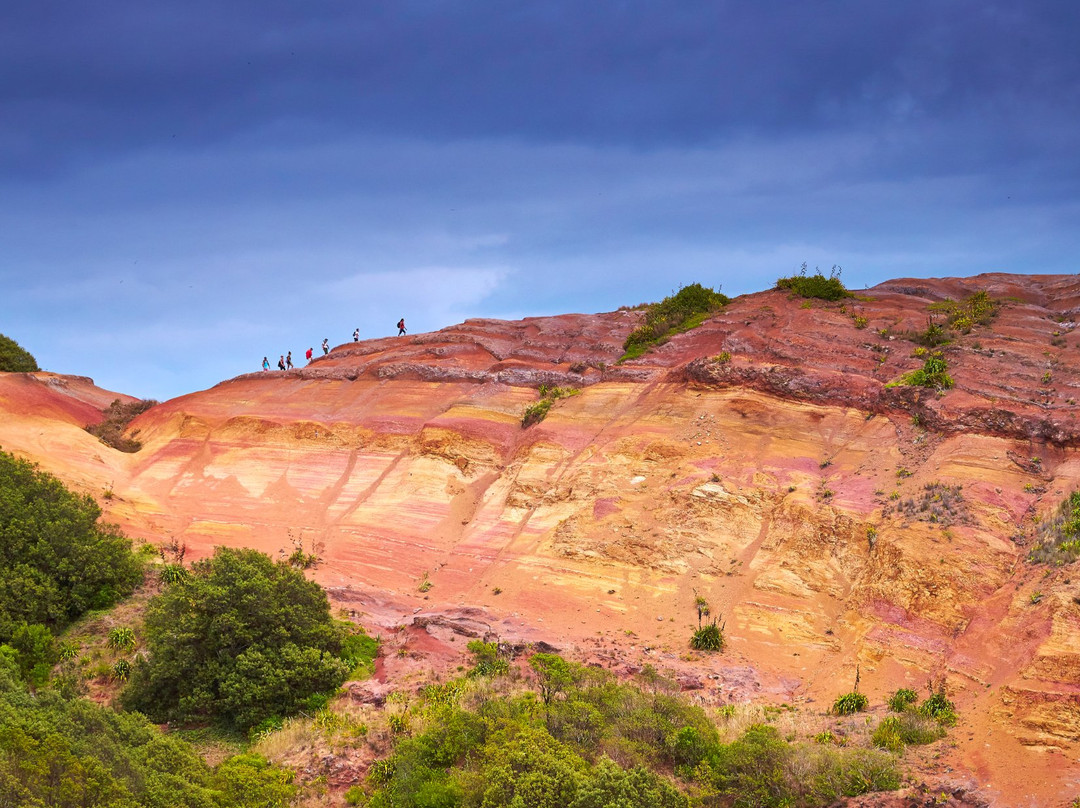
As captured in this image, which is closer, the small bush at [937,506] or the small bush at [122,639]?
the small bush at [122,639]

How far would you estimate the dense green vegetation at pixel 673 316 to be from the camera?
4156 cm

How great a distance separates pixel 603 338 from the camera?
147ft

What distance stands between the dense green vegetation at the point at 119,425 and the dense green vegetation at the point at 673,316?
26857 mm

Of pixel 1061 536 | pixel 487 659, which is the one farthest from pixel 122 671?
pixel 1061 536

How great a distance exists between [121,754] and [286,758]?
13.7ft

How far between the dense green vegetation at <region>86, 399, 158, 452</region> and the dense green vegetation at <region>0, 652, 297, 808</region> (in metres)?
26.4

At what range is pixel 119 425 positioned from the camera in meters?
44.2

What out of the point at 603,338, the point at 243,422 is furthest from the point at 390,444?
the point at 603,338

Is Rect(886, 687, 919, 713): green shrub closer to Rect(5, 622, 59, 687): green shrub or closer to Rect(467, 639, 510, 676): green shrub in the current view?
Rect(467, 639, 510, 676): green shrub

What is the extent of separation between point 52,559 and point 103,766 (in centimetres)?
1310

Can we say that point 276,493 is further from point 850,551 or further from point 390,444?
point 850,551

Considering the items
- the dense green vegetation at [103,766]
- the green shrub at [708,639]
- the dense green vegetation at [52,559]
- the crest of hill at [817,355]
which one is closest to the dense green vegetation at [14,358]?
the crest of hill at [817,355]

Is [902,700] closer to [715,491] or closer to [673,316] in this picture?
[715,491]

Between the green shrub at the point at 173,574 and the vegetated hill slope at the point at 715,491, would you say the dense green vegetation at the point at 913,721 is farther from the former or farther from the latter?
the green shrub at the point at 173,574
